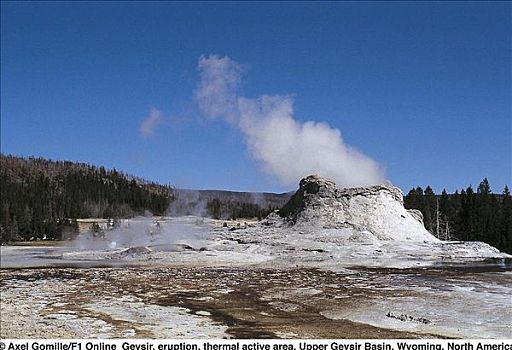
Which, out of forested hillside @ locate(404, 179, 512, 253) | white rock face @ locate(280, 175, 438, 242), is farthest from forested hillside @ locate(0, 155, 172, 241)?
forested hillside @ locate(404, 179, 512, 253)

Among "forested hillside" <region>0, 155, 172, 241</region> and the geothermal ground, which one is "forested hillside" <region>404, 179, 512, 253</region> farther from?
"forested hillside" <region>0, 155, 172, 241</region>

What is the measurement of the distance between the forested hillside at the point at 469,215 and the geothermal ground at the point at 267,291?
17.0 meters

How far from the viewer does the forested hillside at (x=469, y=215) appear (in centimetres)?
5319

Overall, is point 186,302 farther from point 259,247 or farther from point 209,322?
point 259,247

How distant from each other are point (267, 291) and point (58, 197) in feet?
272

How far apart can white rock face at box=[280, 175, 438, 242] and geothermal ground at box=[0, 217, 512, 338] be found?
3.36 m

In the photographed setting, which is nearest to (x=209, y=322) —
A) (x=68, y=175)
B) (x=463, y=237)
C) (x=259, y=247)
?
(x=259, y=247)

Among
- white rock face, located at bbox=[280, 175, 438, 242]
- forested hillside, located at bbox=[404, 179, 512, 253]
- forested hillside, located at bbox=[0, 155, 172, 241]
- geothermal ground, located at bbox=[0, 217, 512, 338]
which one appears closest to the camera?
geothermal ground, located at bbox=[0, 217, 512, 338]

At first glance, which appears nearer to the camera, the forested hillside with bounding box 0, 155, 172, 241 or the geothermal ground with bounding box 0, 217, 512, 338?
the geothermal ground with bounding box 0, 217, 512, 338

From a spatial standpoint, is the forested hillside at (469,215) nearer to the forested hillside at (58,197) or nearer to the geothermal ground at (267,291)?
the geothermal ground at (267,291)

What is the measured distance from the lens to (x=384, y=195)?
44.7 m

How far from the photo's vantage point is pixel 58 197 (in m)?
95.9

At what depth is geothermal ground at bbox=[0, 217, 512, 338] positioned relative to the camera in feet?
40.5

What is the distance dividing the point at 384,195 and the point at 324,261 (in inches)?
561
